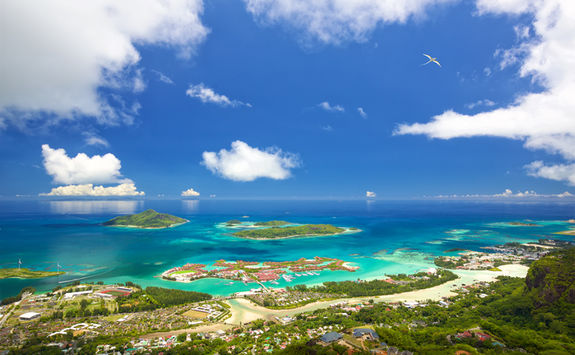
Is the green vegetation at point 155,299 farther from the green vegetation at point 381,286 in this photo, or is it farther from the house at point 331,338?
the house at point 331,338

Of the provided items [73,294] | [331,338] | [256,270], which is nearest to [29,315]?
[73,294]

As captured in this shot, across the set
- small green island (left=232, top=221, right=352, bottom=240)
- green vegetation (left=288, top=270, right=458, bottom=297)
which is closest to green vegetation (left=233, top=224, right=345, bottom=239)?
small green island (left=232, top=221, right=352, bottom=240)

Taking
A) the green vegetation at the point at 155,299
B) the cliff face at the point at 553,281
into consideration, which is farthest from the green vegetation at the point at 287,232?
the cliff face at the point at 553,281

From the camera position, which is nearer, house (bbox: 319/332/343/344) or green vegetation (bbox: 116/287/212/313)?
house (bbox: 319/332/343/344)

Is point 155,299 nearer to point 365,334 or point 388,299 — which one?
point 365,334

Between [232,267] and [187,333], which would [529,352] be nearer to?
[187,333]

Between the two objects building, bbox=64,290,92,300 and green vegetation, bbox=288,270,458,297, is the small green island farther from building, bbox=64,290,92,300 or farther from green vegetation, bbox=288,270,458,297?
building, bbox=64,290,92,300

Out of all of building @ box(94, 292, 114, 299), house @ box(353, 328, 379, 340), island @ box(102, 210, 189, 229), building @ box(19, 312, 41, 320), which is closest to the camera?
house @ box(353, 328, 379, 340)

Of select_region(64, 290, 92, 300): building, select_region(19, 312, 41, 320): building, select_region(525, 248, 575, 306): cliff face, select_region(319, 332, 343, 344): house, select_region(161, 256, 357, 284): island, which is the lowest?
select_region(161, 256, 357, 284): island
